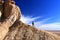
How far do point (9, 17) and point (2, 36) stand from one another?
4.25 m

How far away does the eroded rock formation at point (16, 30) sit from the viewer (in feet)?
88.5

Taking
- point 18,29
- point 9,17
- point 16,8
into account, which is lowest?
point 18,29

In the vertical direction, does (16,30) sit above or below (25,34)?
above

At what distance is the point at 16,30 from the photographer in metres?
28.6

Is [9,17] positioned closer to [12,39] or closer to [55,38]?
[12,39]

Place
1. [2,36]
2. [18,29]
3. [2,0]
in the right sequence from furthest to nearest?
[2,0]
[18,29]
[2,36]

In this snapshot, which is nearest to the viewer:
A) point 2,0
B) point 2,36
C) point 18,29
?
point 2,36

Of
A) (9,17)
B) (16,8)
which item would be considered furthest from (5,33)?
(16,8)

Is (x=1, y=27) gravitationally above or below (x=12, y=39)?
above

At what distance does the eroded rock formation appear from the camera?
26984 mm

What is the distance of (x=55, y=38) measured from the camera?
2769 centimetres

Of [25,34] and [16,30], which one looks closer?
[25,34]

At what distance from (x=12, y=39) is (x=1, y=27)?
104 inches

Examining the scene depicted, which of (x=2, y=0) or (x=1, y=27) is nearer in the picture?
(x=1, y=27)
